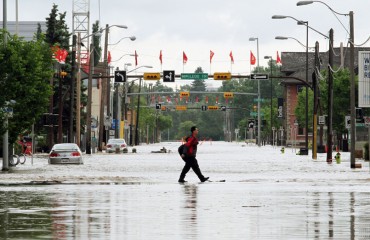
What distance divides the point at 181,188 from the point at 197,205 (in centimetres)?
888

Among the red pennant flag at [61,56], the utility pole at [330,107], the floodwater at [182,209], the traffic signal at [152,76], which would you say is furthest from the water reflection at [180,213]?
the traffic signal at [152,76]

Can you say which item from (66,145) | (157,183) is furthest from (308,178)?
(66,145)

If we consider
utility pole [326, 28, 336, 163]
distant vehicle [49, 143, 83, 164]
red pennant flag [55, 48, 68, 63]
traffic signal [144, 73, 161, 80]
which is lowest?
distant vehicle [49, 143, 83, 164]

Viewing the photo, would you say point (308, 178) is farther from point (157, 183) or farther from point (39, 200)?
point (39, 200)

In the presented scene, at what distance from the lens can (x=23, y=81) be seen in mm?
45938

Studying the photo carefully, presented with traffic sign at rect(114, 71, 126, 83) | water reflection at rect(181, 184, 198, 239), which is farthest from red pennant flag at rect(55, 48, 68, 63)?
water reflection at rect(181, 184, 198, 239)

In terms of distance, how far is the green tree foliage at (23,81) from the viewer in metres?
45.2

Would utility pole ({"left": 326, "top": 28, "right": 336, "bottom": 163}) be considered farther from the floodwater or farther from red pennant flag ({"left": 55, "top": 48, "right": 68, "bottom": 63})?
red pennant flag ({"left": 55, "top": 48, "right": 68, "bottom": 63})

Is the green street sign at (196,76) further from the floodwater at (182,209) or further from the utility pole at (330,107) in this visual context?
the floodwater at (182,209)

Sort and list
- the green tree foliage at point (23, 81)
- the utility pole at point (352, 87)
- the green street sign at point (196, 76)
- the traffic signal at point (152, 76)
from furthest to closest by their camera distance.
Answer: the green street sign at point (196, 76) < the traffic signal at point (152, 76) < the utility pole at point (352, 87) < the green tree foliage at point (23, 81)

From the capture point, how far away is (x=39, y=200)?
27.0m

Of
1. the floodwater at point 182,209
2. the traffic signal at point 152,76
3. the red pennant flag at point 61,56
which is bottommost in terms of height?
the floodwater at point 182,209

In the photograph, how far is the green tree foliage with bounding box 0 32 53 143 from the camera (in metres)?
45.2

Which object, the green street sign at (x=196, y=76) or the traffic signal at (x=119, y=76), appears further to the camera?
the green street sign at (x=196, y=76)
